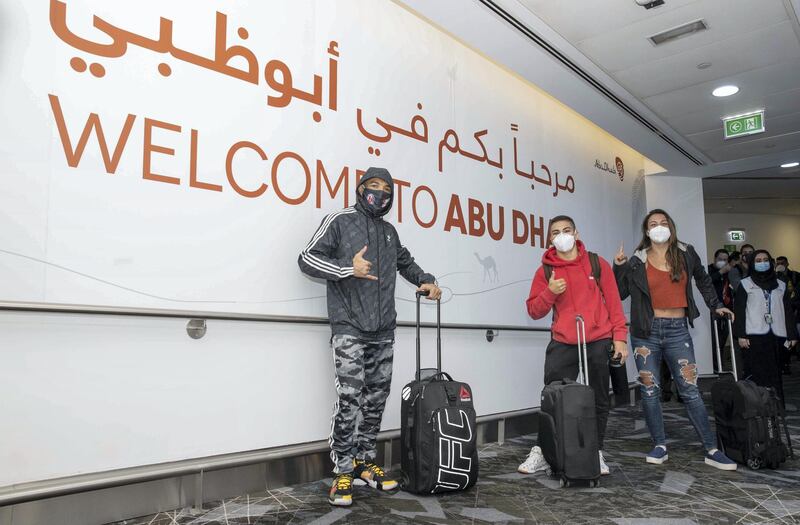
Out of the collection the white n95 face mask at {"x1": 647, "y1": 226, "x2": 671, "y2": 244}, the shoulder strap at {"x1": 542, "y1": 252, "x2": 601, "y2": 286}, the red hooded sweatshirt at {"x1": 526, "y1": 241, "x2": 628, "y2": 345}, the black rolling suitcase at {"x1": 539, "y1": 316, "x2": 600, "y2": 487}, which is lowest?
the black rolling suitcase at {"x1": 539, "y1": 316, "x2": 600, "y2": 487}

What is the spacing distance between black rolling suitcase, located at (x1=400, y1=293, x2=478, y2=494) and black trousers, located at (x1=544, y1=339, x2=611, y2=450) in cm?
80

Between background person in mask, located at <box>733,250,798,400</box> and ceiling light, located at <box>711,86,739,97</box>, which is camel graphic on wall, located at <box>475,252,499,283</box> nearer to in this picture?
background person in mask, located at <box>733,250,798,400</box>

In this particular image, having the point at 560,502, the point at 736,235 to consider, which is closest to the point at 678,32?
the point at 560,502

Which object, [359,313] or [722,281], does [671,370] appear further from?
[722,281]

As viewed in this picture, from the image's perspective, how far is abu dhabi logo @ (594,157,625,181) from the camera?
633 cm

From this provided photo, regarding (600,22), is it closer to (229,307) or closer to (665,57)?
(665,57)

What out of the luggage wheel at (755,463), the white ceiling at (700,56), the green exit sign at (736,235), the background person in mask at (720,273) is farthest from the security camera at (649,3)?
the green exit sign at (736,235)

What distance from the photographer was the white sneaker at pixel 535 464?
10.6ft

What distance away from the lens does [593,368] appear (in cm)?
329

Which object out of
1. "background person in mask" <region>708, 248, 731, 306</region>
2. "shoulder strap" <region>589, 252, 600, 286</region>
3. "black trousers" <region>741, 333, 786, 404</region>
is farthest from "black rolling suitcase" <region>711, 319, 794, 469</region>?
"background person in mask" <region>708, 248, 731, 306</region>

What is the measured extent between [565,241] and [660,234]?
70 centimetres

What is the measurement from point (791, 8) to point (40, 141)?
4522 mm

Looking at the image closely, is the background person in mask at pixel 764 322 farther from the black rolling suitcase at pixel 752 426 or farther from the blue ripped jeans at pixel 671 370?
the blue ripped jeans at pixel 671 370

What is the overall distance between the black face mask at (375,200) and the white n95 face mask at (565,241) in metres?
1.10
